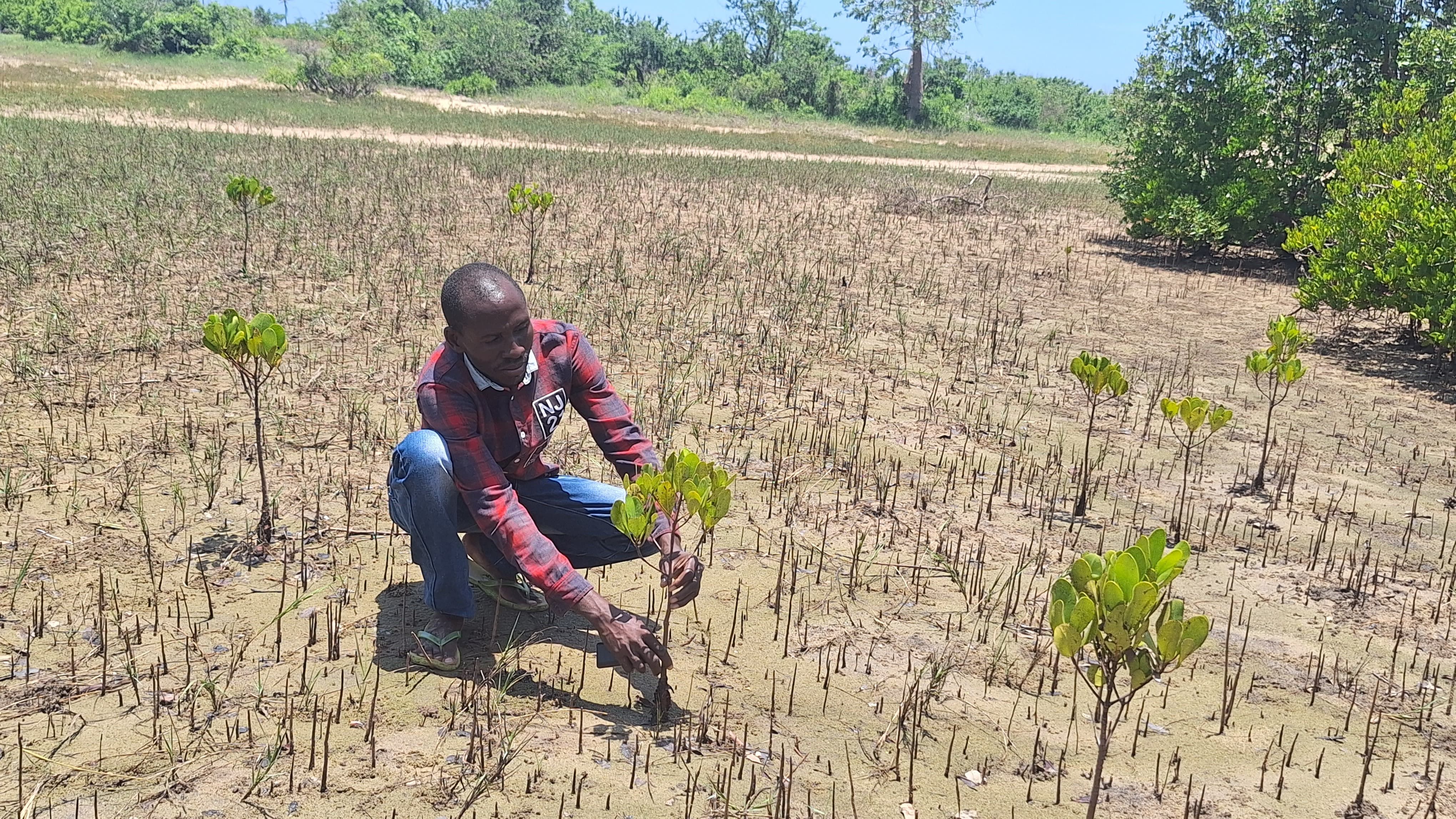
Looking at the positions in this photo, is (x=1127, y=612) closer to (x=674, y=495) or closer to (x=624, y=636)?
(x=674, y=495)

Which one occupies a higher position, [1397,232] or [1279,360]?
[1397,232]

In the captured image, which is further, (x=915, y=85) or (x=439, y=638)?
(x=915, y=85)

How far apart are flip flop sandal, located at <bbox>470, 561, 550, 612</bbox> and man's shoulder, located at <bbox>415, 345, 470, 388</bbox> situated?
0.83 meters

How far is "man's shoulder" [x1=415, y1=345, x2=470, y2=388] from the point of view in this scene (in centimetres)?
331

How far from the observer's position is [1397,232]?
337 inches

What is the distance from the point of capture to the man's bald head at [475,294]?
124 inches

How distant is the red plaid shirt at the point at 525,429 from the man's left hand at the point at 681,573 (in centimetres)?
23

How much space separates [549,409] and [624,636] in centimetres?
89

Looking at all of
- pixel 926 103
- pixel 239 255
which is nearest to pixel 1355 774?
pixel 239 255

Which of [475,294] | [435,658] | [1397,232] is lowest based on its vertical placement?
[435,658]

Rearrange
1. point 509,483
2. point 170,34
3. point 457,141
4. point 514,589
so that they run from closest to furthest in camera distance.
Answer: point 509,483
point 514,589
point 457,141
point 170,34

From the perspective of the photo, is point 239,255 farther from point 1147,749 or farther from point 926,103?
point 926,103

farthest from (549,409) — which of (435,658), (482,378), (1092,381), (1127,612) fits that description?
(1092,381)

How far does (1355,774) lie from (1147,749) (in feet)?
1.85
